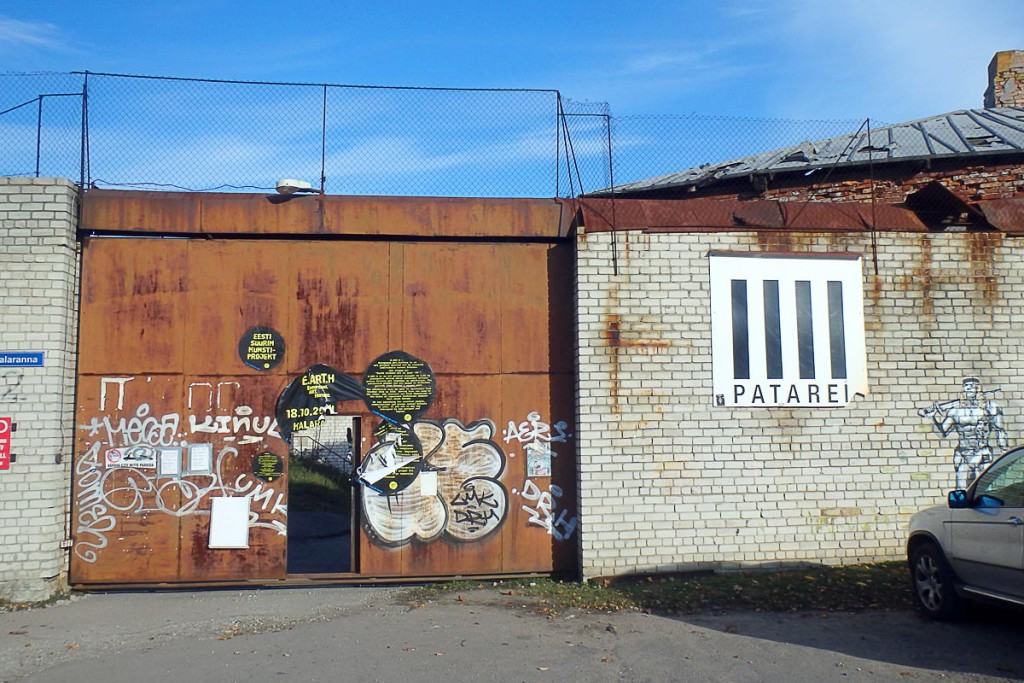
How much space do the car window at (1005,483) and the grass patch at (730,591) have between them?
→ 4.80 feet

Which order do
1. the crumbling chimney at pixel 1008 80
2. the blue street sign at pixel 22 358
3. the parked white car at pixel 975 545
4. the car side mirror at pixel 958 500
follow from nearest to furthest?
the parked white car at pixel 975 545 → the car side mirror at pixel 958 500 → the blue street sign at pixel 22 358 → the crumbling chimney at pixel 1008 80

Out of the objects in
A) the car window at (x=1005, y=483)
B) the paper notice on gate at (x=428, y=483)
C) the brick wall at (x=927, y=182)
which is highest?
the brick wall at (x=927, y=182)

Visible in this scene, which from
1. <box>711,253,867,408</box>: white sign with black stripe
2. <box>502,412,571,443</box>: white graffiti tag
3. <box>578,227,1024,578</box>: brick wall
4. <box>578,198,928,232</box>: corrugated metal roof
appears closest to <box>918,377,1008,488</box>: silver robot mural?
<box>578,227,1024,578</box>: brick wall

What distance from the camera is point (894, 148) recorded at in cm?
1398

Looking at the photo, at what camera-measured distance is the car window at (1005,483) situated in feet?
20.7

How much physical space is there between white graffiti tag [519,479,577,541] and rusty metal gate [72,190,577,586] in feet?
0.07

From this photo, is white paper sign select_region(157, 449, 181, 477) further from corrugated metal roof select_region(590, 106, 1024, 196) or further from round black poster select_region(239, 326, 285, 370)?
corrugated metal roof select_region(590, 106, 1024, 196)

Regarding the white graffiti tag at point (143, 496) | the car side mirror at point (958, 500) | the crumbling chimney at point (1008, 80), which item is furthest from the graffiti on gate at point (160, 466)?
the crumbling chimney at point (1008, 80)

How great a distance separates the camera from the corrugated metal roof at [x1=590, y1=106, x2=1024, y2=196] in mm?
13352

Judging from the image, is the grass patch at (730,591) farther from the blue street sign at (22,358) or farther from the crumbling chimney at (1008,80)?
the crumbling chimney at (1008,80)

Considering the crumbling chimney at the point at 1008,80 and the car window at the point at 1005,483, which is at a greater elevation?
the crumbling chimney at the point at 1008,80

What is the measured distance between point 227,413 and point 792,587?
6.00 m

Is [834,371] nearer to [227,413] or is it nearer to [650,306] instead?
[650,306]

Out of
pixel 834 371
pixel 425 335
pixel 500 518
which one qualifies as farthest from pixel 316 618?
pixel 834 371
